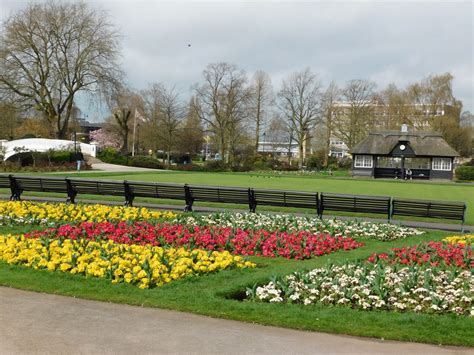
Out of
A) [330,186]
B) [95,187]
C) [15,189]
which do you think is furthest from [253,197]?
[330,186]

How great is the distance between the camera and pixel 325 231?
12703 mm

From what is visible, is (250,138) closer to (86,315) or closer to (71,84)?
(71,84)

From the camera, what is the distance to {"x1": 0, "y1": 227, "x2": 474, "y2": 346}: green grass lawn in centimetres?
587

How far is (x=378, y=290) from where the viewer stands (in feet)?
23.0

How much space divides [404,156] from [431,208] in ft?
163

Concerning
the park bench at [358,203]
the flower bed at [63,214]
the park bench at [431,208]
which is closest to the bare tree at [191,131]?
the park bench at [358,203]

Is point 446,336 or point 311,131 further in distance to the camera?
point 311,131

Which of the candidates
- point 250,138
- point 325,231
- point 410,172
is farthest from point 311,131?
point 325,231

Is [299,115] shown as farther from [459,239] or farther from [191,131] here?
[459,239]

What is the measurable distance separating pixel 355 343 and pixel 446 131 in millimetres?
75370

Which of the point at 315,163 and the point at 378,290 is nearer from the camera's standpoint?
the point at 378,290

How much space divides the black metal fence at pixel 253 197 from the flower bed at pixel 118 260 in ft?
24.8

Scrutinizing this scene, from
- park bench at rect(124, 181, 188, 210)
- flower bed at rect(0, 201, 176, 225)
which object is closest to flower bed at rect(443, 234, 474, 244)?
flower bed at rect(0, 201, 176, 225)

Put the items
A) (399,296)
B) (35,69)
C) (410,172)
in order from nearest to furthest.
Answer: (399,296) → (35,69) → (410,172)
